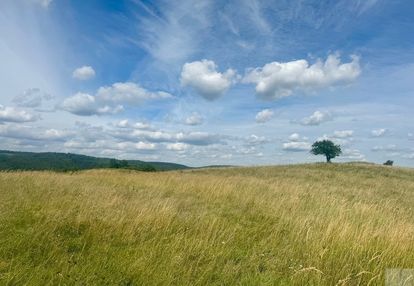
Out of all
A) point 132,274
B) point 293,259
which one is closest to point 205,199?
point 293,259

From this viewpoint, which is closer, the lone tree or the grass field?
the grass field

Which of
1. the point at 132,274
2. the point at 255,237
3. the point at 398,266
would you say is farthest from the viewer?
the point at 255,237

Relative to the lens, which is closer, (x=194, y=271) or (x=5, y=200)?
(x=194, y=271)

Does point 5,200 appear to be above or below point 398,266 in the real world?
above

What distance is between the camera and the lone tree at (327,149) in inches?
3081

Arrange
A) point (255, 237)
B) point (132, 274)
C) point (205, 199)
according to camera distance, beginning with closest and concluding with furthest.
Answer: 1. point (132, 274)
2. point (255, 237)
3. point (205, 199)

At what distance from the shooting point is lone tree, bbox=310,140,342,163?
78.2 metres

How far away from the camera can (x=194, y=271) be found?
4.57m

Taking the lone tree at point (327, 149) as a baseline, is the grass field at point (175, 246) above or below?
below

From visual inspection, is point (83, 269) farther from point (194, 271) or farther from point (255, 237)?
point (255, 237)

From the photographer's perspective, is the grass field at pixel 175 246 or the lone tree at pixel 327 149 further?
the lone tree at pixel 327 149

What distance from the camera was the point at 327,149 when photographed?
78312mm

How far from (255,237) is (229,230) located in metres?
0.49

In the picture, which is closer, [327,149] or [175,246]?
[175,246]
